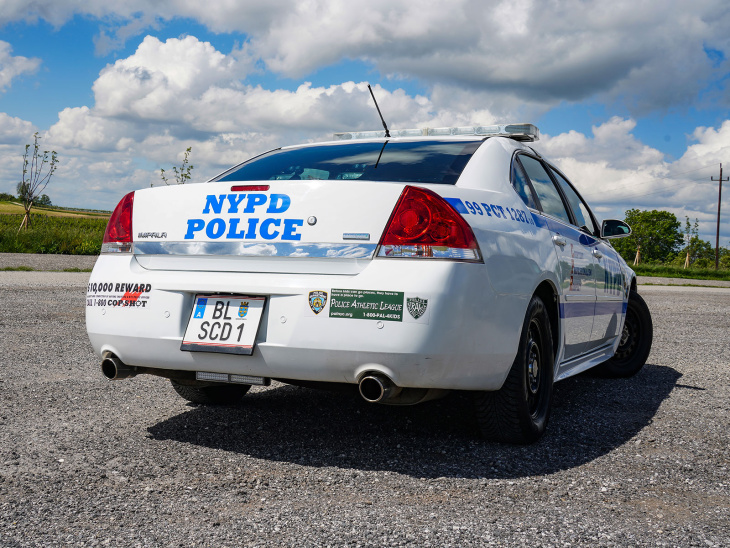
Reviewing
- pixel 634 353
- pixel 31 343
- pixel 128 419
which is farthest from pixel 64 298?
pixel 634 353

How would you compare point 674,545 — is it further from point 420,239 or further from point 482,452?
point 420,239

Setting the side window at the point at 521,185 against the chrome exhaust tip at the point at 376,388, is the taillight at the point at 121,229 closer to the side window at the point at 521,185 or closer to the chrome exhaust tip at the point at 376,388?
the chrome exhaust tip at the point at 376,388

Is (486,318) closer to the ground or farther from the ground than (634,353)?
farther from the ground

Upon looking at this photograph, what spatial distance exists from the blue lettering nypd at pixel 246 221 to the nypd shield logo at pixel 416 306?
0.59 metres

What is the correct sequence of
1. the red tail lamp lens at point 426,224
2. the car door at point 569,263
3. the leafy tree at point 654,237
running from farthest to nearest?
the leafy tree at point 654,237, the car door at point 569,263, the red tail lamp lens at point 426,224

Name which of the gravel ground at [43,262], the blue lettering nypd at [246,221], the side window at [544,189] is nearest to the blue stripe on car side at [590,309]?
the side window at [544,189]

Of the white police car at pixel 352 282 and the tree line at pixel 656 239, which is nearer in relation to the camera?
the white police car at pixel 352 282

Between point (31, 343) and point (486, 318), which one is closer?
point (486, 318)

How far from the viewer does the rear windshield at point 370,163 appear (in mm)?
3438

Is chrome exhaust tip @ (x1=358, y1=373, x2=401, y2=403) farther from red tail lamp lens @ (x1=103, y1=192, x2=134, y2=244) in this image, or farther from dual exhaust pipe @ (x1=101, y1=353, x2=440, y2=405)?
red tail lamp lens @ (x1=103, y1=192, x2=134, y2=244)

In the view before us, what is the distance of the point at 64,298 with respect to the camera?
10812mm

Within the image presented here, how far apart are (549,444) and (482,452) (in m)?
0.44

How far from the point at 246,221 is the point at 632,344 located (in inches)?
162

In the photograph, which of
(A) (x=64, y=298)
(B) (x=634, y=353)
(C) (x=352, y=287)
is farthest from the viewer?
(A) (x=64, y=298)
